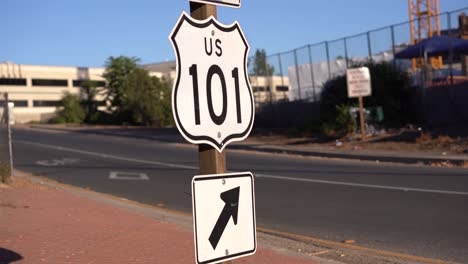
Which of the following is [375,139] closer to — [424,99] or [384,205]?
[424,99]

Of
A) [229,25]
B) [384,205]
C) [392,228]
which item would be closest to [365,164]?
[384,205]

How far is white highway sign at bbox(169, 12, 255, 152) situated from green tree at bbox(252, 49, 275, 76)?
33.3 meters

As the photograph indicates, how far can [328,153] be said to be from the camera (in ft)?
69.6

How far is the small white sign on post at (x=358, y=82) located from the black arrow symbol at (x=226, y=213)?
20.9 metres

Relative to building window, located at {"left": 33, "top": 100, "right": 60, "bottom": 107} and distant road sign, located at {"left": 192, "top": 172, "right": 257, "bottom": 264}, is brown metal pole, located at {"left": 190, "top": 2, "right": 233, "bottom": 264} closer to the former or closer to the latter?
distant road sign, located at {"left": 192, "top": 172, "right": 257, "bottom": 264}

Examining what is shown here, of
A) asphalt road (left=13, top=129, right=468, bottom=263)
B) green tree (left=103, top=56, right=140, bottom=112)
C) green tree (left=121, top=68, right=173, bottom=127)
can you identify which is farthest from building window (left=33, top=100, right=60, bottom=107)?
asphalt road (left=13, top=129, right=468, bottom=263)

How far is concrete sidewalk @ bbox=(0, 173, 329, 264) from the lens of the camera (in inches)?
255

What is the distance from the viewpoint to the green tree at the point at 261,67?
36594 mm

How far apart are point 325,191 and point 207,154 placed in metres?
9.82

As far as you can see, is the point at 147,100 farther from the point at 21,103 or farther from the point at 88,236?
the point at 88,236

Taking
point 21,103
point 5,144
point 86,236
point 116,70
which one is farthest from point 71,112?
point 86,236

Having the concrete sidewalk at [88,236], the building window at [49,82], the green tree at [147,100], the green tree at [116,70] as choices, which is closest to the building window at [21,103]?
the building window at [49,82]

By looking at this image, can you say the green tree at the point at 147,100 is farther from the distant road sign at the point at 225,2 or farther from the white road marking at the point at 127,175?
the distant road sign at the point at 225,2

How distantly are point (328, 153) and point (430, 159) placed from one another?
13.3 ft
